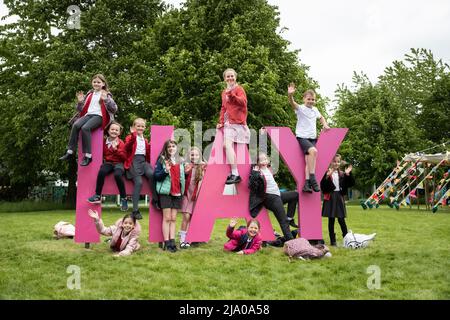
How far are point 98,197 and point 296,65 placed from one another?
17.6 m

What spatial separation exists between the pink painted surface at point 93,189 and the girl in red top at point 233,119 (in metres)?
1.22

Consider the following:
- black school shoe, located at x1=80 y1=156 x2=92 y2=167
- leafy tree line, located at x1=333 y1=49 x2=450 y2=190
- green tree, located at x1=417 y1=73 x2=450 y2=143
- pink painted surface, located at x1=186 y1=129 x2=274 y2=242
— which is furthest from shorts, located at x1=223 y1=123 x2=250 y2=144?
green tree, located at x1=417 y1=73 x2=450 y2=143

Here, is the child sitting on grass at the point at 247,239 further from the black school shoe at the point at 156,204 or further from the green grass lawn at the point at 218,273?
the black school shoe at the point at 156,204

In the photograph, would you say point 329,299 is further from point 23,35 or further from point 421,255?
point 23,35

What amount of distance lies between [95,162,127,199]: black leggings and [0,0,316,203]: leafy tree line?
1016 cm

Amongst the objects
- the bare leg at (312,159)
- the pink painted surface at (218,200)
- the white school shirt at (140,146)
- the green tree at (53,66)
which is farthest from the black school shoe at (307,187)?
the green tree at (53,66)

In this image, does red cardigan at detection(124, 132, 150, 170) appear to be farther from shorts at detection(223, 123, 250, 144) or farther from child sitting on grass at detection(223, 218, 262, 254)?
child sitting on grass at detection(223, 218, 262, 254)

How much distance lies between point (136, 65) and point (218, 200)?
14.7 m

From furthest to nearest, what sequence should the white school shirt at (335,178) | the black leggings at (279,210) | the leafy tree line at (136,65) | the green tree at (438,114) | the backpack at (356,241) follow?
the green tree at (438,114) < the leafy tree line at (136,65) < the white school shirt at (335,178) < the backpack at (356,241) < the black leggings at (279,210)

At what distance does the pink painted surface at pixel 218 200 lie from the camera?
805cm

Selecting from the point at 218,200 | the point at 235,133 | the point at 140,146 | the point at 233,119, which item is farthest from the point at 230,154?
the point at 140,146

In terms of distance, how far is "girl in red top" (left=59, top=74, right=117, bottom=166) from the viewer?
779 centimetres

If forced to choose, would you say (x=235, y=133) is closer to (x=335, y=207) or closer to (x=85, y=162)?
(x=335, y=207)
